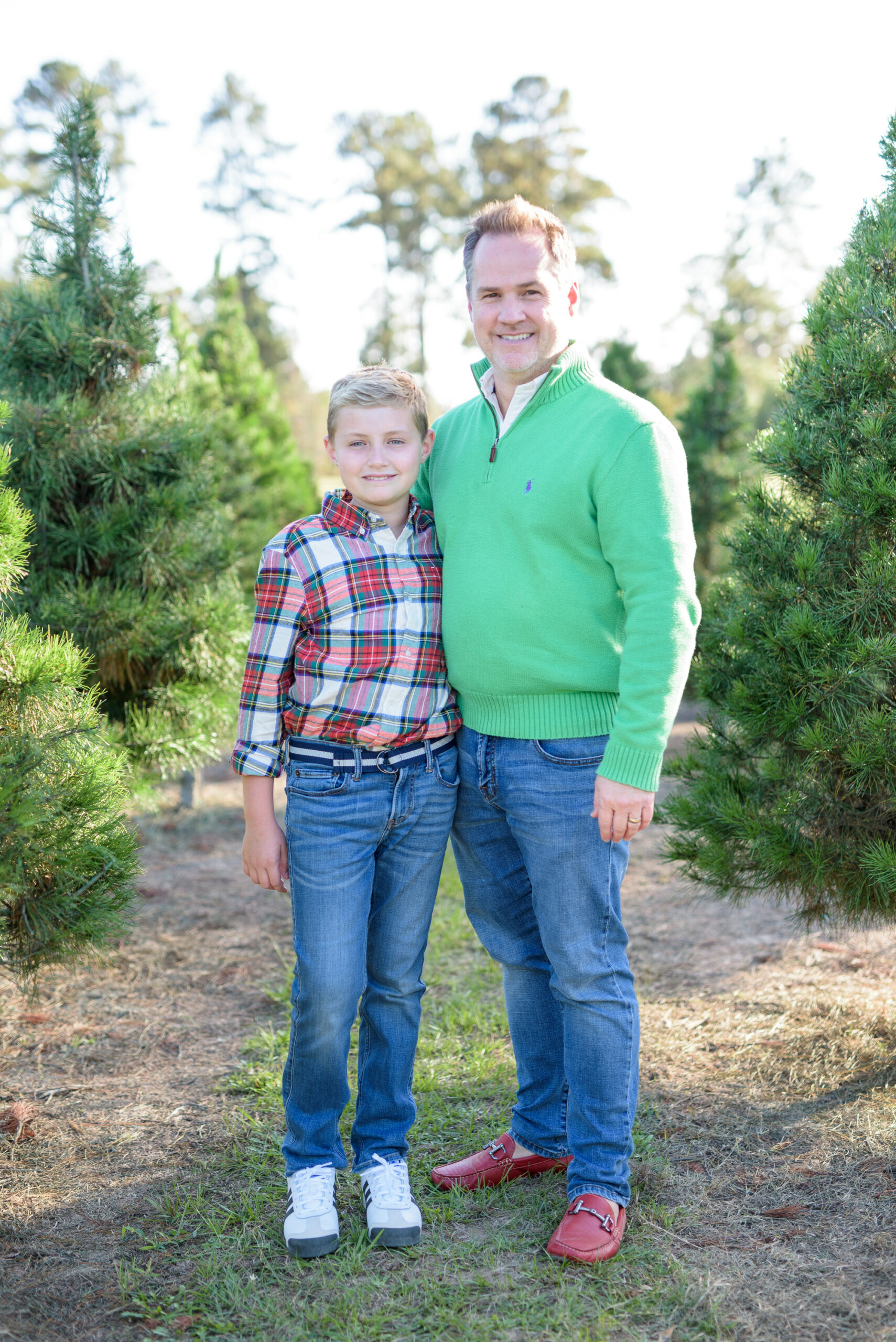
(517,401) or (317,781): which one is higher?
(517,401)

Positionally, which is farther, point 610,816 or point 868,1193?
point 868,1193

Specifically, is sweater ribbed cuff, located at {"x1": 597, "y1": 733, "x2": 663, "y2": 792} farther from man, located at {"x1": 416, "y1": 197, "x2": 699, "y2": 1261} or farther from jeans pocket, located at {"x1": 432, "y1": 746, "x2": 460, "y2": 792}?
jeans pocket, located at {"x1": 432, "y1": 746, "x2": 460, "y2": 792}

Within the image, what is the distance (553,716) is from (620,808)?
255 mm

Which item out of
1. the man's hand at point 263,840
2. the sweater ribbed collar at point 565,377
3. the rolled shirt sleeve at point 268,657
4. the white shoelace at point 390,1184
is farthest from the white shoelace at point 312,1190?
the sweater ribbed collar at point 565,377

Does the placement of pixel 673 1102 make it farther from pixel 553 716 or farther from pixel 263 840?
pixel 263 840

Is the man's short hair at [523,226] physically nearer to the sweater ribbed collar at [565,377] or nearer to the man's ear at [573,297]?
the man's ear at [573,297]

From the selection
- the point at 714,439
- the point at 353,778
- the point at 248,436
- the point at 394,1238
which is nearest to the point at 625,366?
the point at 714,439

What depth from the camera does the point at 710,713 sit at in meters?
3.03

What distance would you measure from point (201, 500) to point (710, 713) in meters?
2.19

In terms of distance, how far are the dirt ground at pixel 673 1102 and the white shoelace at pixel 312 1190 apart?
0.39m

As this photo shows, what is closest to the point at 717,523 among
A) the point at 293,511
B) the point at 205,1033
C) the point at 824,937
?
the point at 293,511

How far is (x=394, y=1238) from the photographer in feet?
7.39

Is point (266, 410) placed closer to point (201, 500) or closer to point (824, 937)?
point (201, 500)

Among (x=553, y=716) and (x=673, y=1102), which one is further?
(x=673, y=1102)
